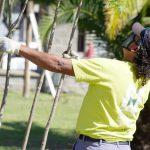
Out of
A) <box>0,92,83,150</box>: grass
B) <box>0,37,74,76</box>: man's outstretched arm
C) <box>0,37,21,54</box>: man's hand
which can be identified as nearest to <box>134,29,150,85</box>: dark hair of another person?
<box>0,37,74,76</box>: man's outstretched arm

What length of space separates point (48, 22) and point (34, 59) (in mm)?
7518

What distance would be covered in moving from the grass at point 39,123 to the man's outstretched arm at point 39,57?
570 centimetres

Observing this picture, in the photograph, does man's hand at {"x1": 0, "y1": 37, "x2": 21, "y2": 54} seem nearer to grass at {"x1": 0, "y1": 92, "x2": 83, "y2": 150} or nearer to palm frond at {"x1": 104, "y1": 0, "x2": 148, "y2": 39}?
palm frond at {"x1": 104, "y1": 0, "x2": 148, "y2": 39}

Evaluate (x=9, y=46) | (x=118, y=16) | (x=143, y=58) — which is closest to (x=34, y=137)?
(x=118, y=16)

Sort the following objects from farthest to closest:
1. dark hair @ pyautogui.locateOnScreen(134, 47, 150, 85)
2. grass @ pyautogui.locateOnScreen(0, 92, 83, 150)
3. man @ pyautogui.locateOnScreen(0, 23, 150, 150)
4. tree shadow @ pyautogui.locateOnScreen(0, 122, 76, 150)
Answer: grass @ pyautogui.locateOnScreen(0, 92, 83, 150), tree shadow @ pyautogui.locateOnScreen(0, 122, 76, 150), dark hair @ pyautogui.locateOnScreen(134, 47, 150, 85), man @ pyautogui.locateOnScreen(0, 23, 150, 150)

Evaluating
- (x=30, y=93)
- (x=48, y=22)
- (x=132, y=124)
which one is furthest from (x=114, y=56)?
(x=30, y=93)

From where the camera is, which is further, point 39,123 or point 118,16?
point 39,123

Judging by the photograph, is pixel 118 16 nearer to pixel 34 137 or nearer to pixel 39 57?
pixel 34 137

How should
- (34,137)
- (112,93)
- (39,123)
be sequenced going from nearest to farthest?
(112,93)
(34,137)
(39,123)

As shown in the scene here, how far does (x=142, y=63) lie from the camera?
4.45 meters

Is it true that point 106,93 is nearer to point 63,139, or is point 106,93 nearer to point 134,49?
point 134,49

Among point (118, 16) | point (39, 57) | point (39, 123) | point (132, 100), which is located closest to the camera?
point (39, 57)

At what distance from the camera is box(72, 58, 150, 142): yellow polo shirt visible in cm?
427

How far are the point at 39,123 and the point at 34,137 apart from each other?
5.47 ft
